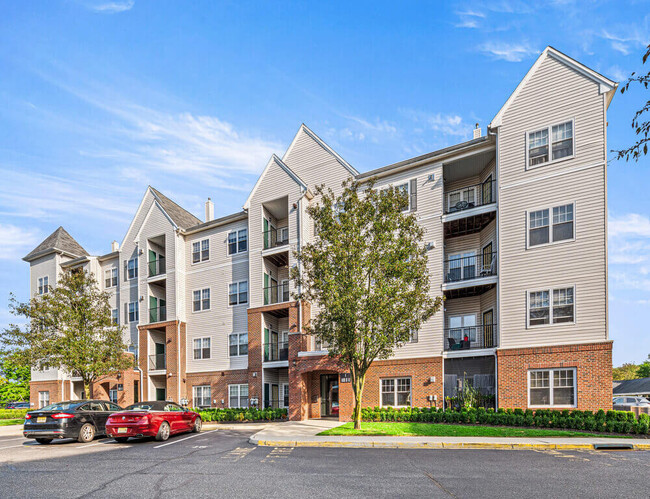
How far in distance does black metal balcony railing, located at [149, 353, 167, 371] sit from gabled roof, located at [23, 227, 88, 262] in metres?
13.5

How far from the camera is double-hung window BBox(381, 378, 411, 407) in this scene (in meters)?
23.3

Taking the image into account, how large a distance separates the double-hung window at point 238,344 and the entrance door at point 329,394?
227 inches

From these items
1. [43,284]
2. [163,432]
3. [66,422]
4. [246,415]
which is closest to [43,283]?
[43,284]

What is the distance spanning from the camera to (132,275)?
35.5 metres

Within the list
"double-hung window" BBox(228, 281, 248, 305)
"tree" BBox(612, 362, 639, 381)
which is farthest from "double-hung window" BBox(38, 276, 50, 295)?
"tree" BBox(612, 362, 639, 381)

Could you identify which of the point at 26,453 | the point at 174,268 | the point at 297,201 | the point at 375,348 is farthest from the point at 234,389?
the point at 26,453

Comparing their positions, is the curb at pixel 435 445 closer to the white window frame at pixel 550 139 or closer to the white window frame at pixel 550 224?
the white window frame at pixel 550 224

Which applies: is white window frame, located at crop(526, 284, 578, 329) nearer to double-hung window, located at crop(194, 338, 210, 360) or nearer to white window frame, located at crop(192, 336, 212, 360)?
white window frame, located at crop(192, 336, 212, 360)

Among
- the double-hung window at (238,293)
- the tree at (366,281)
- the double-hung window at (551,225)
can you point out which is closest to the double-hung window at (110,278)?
the double-hung window at (238,293)

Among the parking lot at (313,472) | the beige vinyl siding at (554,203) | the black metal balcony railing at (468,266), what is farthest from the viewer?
the black metal balcony railing at (468,266)

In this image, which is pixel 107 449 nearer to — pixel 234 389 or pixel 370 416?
pixel 370 416

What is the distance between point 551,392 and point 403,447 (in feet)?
28.5

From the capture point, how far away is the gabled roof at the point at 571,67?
20.1m

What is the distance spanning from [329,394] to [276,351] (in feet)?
14.4
